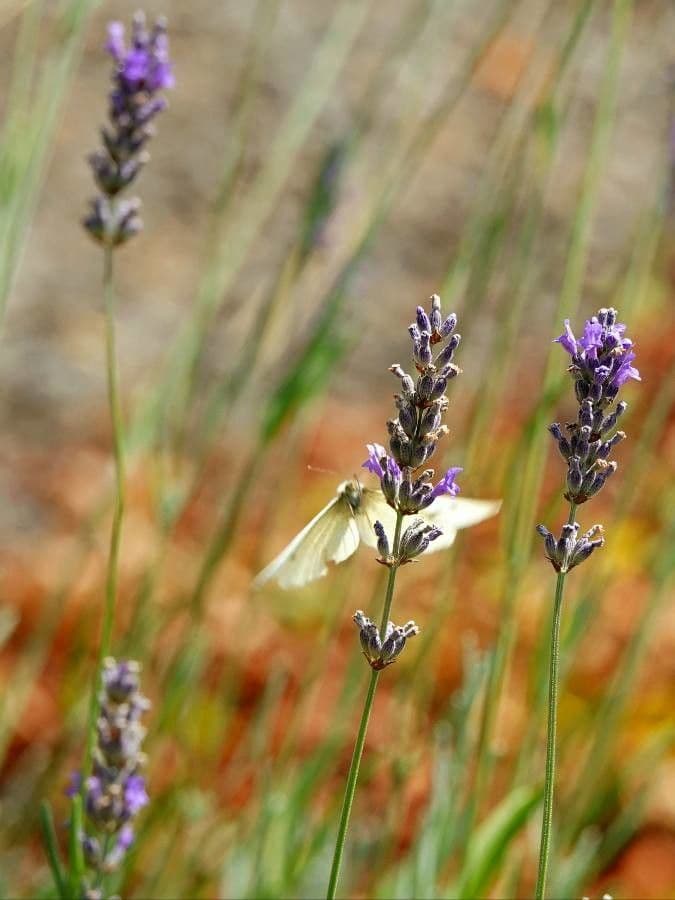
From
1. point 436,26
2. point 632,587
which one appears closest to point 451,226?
point 632,587

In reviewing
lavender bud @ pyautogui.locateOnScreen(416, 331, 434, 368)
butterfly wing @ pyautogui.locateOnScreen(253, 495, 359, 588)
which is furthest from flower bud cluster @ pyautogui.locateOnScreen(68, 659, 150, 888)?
lavender bud @ pyautogui.locateOnScreen(416, 331, 434, 368)

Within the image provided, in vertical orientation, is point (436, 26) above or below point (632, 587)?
below

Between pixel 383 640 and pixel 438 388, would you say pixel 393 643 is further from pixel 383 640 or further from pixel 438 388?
pixel 438 388

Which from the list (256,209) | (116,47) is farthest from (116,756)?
(256,209)

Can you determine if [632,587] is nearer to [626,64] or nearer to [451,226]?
[451,226]

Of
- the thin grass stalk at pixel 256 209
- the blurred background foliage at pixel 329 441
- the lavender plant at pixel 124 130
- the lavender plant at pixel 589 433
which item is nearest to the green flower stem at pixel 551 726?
the lavender plant at pixel 589 433

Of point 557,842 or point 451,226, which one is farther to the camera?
point 451,226

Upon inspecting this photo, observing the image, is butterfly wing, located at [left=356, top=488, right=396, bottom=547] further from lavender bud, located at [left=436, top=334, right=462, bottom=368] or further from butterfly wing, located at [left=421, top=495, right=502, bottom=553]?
lavender bud, located at [left=436, top=334, right=462, bottom=368]
